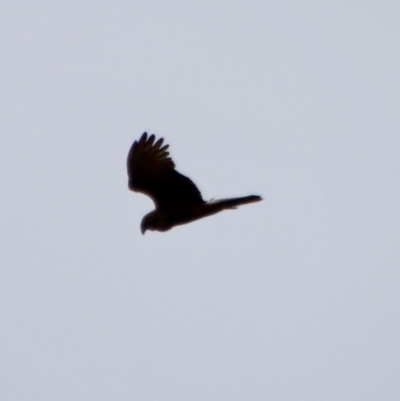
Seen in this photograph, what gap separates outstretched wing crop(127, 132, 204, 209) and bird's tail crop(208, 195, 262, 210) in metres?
0.72

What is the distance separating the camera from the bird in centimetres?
1145

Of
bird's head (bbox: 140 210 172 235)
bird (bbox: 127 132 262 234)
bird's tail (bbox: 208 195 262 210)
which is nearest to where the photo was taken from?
bird's tail (bbox: 208 195 262 210)

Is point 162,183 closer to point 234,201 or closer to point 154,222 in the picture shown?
point 154,222

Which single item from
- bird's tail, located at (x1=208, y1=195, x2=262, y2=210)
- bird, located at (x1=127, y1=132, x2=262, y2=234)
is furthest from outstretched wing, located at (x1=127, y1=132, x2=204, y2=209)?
bird's tail, located at (x1=208, y1=195, x2=262, y2=210)

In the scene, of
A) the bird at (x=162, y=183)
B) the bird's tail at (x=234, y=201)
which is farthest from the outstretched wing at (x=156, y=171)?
the bird's tail at (x=234, y=201)

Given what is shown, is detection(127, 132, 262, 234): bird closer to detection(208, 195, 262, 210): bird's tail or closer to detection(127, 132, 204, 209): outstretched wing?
detection(127, 132, 204, 209): outstretched wing

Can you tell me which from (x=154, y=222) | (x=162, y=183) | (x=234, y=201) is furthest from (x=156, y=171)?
(x=234, y=201)

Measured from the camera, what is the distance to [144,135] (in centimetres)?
1164

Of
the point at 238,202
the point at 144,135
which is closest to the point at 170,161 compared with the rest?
the point at 144,135

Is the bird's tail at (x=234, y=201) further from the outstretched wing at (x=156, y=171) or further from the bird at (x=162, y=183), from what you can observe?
the outstretched wing at (x=156, y=171)

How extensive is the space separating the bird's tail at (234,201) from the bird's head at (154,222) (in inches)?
37.8

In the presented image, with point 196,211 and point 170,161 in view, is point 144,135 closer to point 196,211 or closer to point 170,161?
point 170,161

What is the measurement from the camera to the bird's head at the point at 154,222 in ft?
38.4

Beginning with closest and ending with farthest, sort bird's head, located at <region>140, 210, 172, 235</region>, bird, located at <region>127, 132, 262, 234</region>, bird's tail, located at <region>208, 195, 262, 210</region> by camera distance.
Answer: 1. bird's tail, located at <region>208, 195, 262, 210</region>
2. bird, located at <region>127, 132, 262, 234</region>
3. bird's head, located at <region>140, 210, 172, 235</region>
